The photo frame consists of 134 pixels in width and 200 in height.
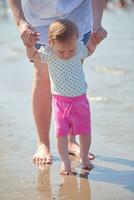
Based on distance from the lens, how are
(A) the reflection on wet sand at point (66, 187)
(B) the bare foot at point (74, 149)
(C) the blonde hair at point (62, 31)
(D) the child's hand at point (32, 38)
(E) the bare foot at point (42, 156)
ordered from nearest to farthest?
1. (A) the reflection on wet sand at point (66, 187)
2. (C) the blonde hair at point (62, 31)
3. (D) the child's hand at point (32, 38)
4. (E) the bare foot at point (42, 156)
5. (B) the bare foot at point (74, 149)

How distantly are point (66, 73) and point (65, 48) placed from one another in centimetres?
20

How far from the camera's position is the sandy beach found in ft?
12.7

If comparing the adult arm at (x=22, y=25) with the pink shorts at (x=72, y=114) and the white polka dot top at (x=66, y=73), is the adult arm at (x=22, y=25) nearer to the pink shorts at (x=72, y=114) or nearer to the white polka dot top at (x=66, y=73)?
the white polka dot top at (x=66, y=73)

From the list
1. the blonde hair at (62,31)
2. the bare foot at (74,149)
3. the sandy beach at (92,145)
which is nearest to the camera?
the sandy beach at (92,145)

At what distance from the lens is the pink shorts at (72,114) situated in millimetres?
4188

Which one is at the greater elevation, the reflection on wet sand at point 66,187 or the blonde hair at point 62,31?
the blonde hair at point 62,31

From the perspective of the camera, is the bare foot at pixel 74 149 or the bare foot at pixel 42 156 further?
the bare foot at pixel 74 149

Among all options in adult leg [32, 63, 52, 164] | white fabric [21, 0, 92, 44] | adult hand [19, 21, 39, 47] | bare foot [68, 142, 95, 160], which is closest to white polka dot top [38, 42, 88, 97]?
adult hand [19, 21, 39, 47]

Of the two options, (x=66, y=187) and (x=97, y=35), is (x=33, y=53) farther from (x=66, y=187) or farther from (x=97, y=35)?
(x=66, y=187)

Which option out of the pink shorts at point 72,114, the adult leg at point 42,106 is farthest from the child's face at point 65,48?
the adult leg at point 42,106

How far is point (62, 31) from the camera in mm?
4004

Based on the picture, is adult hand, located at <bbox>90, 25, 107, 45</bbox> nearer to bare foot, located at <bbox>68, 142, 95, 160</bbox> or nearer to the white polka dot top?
the white polka dot top

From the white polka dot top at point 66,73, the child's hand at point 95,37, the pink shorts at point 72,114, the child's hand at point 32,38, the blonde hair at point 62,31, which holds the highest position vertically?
the blonde hair at point 62,31

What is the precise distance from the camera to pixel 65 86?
4188 millimetres
